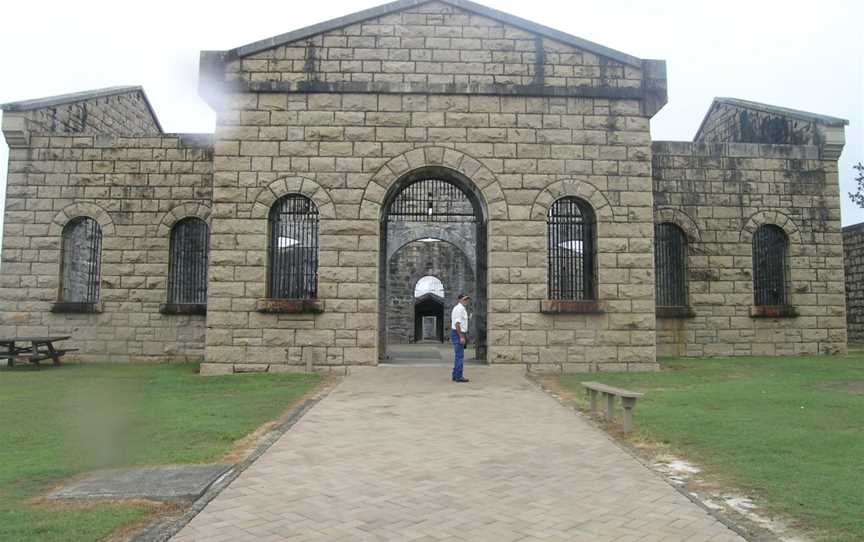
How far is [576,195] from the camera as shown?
12.2m

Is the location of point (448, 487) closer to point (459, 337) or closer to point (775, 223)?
point (459, 337)

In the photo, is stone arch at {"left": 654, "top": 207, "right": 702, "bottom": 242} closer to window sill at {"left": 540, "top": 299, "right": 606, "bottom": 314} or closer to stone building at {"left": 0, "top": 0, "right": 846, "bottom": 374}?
stone building at {"left": 0, "top": 0, "right": 846, "bottom": 374}

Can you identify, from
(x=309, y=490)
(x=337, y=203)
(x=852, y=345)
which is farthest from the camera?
(x=852, y=345)

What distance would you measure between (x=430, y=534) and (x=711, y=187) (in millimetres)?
13306

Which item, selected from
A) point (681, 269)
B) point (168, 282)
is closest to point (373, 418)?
point (168, 282)

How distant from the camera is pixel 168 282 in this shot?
14633 mm

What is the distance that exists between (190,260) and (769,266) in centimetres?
1347

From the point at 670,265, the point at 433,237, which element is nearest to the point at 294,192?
the point at 670,265

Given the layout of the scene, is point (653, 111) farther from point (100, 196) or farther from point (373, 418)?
point (100, 196)

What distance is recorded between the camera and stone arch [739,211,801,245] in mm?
15031

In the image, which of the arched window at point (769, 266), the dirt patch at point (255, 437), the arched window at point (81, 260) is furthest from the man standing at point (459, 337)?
the arched window at point (81, 260)

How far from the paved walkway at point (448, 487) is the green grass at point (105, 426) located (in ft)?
2.13

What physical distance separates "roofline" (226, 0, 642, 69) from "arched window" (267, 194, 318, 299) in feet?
9.40

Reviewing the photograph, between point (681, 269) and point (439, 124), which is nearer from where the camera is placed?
point (439, 124)
